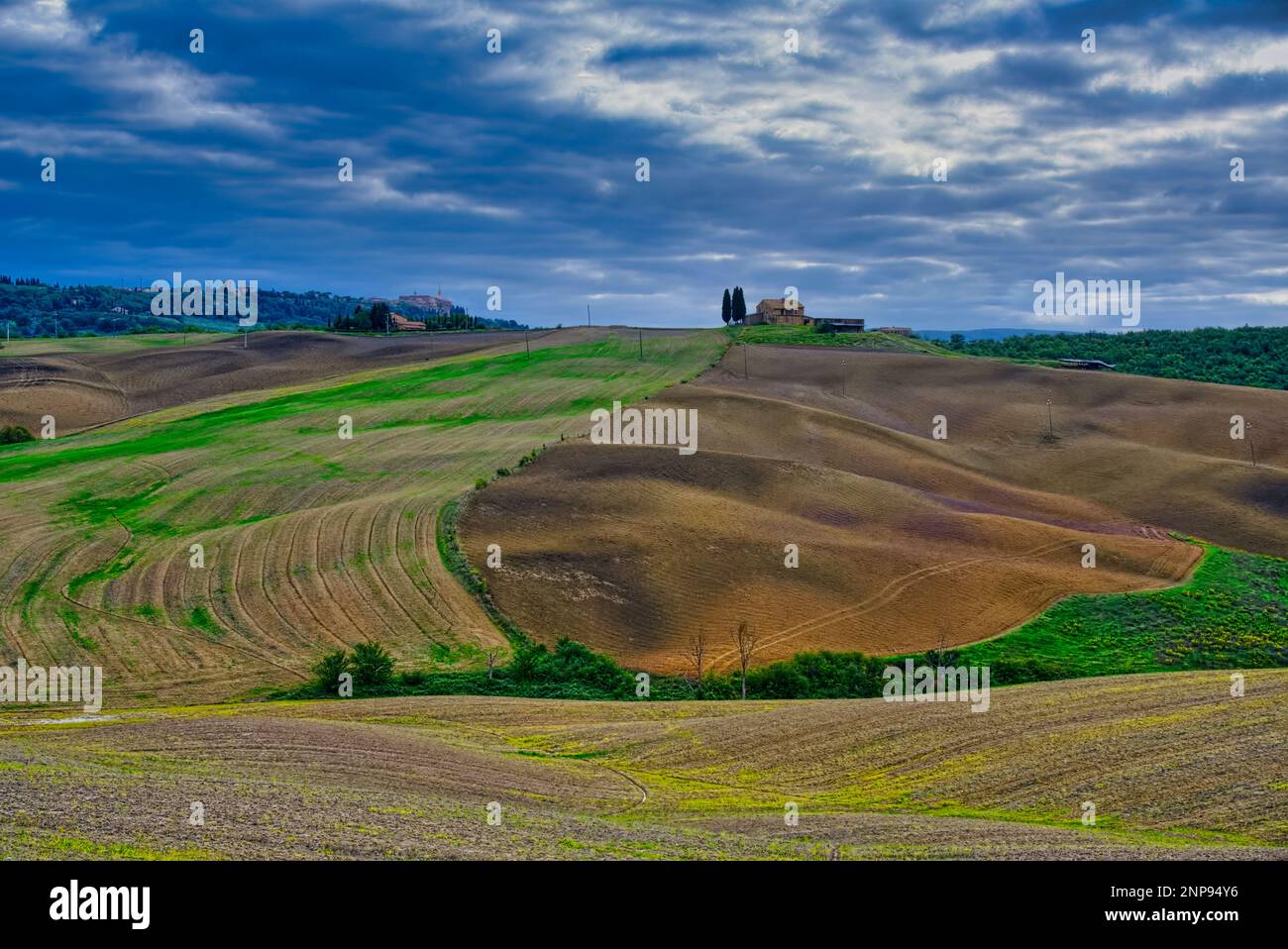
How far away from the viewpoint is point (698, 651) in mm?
44844

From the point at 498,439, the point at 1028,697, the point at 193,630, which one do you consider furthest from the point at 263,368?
the point at 1028,697

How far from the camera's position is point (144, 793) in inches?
826

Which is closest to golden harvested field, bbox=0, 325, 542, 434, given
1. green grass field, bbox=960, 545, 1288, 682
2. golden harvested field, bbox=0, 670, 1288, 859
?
golden harvested field, bbox=0, 670, 1288, 859

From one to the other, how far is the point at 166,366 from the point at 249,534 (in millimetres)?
77194

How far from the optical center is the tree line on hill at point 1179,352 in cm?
12731

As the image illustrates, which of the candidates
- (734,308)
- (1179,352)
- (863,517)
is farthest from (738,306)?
(863,517)

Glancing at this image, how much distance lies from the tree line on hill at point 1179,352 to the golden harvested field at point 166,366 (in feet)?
233

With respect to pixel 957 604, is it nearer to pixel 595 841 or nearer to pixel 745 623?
pixel 745 623

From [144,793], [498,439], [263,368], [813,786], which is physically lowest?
[813,786]

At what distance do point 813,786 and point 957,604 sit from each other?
26670mm

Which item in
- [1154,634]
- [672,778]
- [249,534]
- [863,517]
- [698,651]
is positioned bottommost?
[1154,634]

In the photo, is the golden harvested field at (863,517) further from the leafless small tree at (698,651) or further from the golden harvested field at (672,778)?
the golden harvested field at (672,778)

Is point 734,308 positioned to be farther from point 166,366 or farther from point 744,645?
point 744,645

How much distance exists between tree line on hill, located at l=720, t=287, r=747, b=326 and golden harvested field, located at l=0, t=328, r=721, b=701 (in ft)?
276
